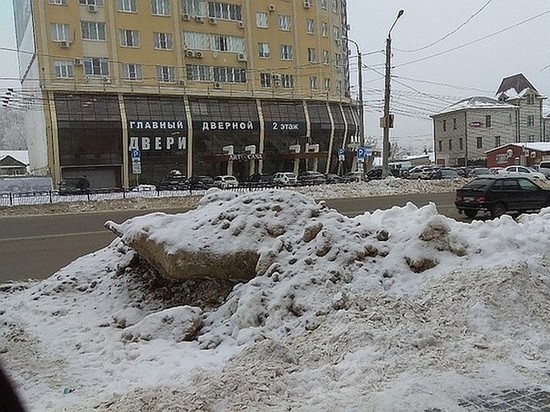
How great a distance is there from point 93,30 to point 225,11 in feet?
42.5

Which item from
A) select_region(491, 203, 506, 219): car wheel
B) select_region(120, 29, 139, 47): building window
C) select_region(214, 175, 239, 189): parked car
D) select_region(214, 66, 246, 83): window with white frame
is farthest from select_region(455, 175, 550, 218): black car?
select_region(120, 29, 139, 47): building window

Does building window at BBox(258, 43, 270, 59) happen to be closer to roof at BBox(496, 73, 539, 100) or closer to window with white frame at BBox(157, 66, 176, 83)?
window with white frame at BBox(157, 66, 176, 83)

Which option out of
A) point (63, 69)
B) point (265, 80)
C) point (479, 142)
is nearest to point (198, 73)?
point (265, 80)

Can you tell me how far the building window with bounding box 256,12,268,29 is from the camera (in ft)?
171

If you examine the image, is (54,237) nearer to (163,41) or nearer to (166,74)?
(166,74)

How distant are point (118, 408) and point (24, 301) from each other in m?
4.10

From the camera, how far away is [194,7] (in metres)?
48.4

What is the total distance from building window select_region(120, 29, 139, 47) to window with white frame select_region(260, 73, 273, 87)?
41.0ft

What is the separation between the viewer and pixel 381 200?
25.5m

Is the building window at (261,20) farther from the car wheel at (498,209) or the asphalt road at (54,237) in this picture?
the car wheel at (498,209)

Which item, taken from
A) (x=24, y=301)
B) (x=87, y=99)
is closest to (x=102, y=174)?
(x=87, y=99)

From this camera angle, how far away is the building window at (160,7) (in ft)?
153

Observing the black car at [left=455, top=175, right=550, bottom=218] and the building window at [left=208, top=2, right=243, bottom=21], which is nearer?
the black car at [left=455, top=175, right=550, bottom=218]

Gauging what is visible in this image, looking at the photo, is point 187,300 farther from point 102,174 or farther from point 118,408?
point 102,174
